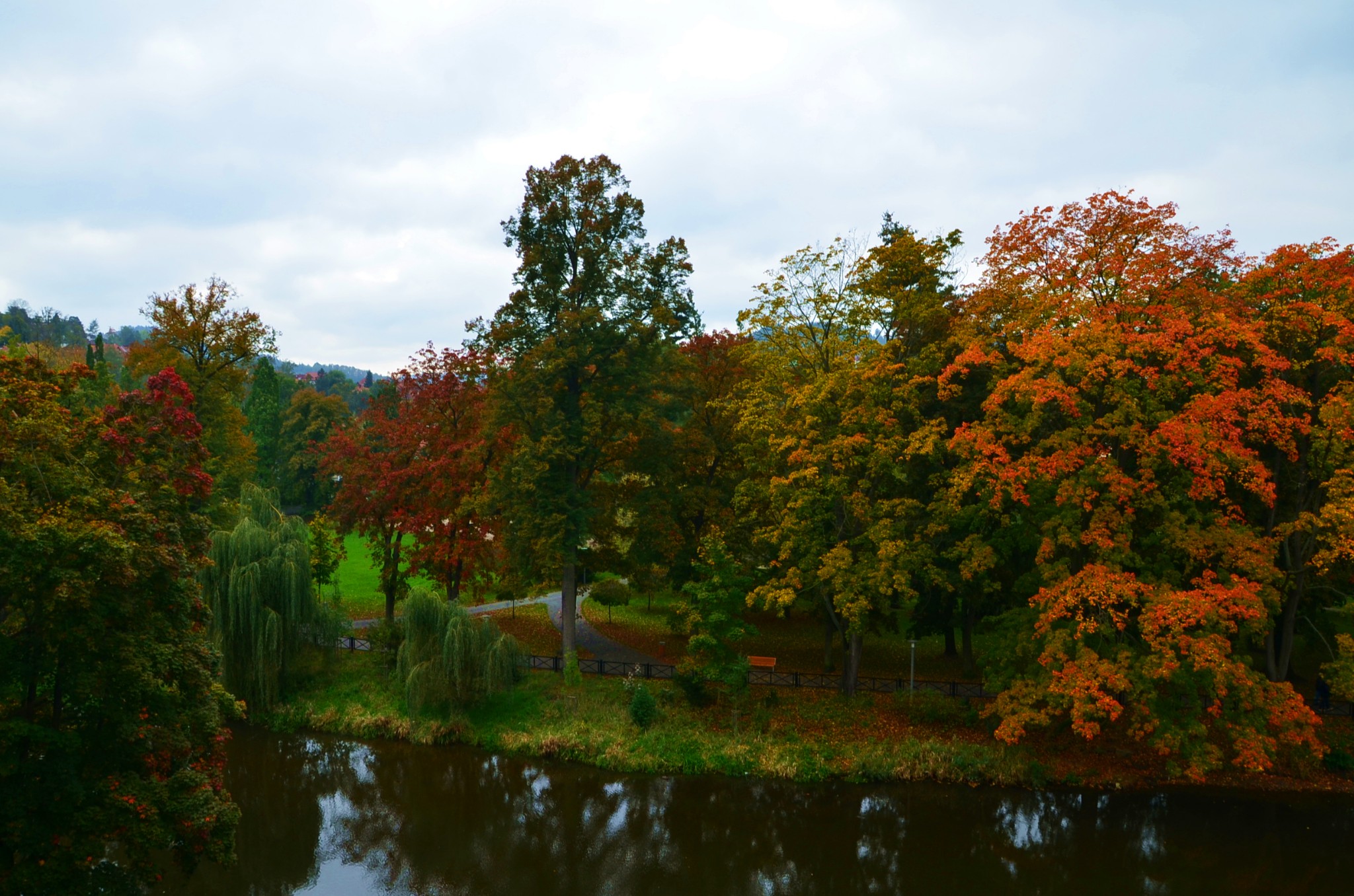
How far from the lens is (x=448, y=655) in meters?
24.0

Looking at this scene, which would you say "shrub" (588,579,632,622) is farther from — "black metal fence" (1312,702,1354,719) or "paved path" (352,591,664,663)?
"black metal fence" (1312,702,1354,719)

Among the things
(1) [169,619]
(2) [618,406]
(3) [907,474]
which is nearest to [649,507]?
(2) [618,406]

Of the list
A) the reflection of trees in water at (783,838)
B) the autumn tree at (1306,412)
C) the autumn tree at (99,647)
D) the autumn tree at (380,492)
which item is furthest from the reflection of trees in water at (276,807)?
the autumn tree at (1306,412)

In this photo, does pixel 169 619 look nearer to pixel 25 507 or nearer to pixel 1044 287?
pixel 25 507

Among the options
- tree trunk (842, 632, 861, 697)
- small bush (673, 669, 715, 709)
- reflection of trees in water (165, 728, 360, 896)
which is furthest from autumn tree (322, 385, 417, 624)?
tree trunk (842, 632, 861, 697)

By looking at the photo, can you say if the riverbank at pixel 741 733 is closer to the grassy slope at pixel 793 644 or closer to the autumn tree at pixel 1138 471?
the autumn tree at pixel 1138 471

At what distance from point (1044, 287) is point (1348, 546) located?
30.8 ft

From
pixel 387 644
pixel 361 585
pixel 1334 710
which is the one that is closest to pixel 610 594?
pixel 387 644

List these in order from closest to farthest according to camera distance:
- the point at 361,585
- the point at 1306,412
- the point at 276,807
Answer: the point at 276,807
the point at 1306,412
the point at 361,585

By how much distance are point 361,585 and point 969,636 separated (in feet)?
113

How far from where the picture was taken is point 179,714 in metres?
12.7

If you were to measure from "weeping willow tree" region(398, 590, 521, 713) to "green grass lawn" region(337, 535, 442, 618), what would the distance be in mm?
1636

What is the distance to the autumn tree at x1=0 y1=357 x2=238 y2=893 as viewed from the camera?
35.9ft

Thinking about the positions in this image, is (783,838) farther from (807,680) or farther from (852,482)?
(852,482)
